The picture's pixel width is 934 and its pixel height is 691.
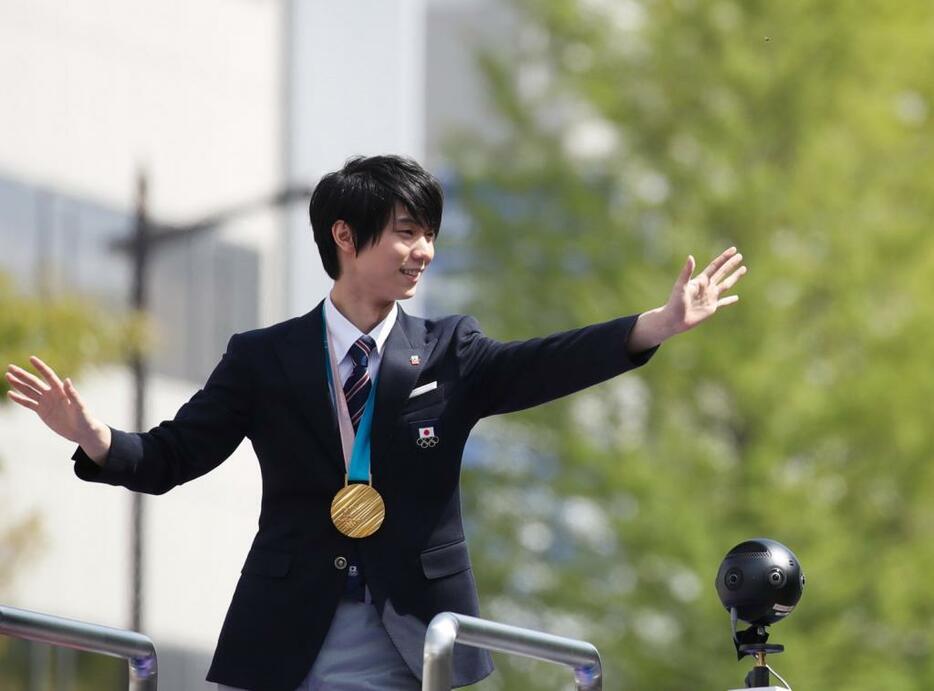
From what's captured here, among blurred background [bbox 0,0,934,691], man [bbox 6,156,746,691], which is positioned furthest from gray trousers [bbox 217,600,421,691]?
blurred background [bbox 0,0,934,691]

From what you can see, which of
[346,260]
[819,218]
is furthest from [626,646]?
[346,260]

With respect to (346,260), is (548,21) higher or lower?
higher

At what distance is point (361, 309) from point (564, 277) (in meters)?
7.90

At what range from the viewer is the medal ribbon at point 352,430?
320cm

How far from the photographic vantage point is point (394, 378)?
10.7 ft

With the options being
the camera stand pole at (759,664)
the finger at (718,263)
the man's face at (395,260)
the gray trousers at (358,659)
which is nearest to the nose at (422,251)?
the man's face at (395,260)

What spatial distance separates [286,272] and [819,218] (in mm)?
4036

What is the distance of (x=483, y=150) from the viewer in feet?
40.3

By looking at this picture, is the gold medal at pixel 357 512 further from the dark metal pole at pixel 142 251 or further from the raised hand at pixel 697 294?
the dark metal pole at pixel 142 251

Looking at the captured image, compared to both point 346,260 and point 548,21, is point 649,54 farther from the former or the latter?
point 346,260

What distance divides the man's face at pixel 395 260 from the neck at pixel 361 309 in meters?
0.02

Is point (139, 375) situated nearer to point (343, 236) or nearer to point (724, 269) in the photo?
point (343, 236)

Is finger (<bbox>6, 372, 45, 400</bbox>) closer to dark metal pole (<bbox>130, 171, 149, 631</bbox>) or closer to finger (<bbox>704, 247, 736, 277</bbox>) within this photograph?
finger (<bbox>704, 247, 736, 277</bbox>)

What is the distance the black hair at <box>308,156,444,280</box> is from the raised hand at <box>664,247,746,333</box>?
456 millimetres
